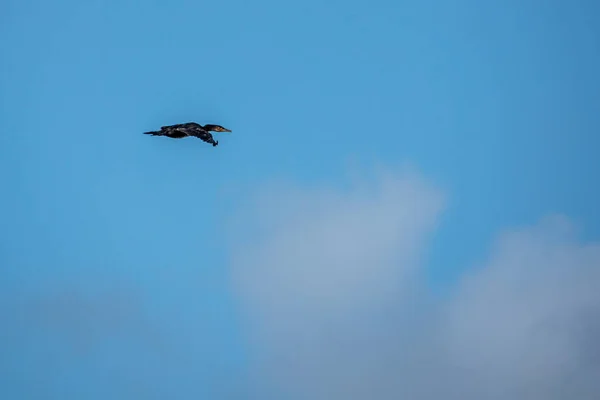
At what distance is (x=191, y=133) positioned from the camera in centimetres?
16175

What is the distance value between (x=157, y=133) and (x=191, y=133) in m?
4.04

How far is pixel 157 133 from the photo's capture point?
162 metres
